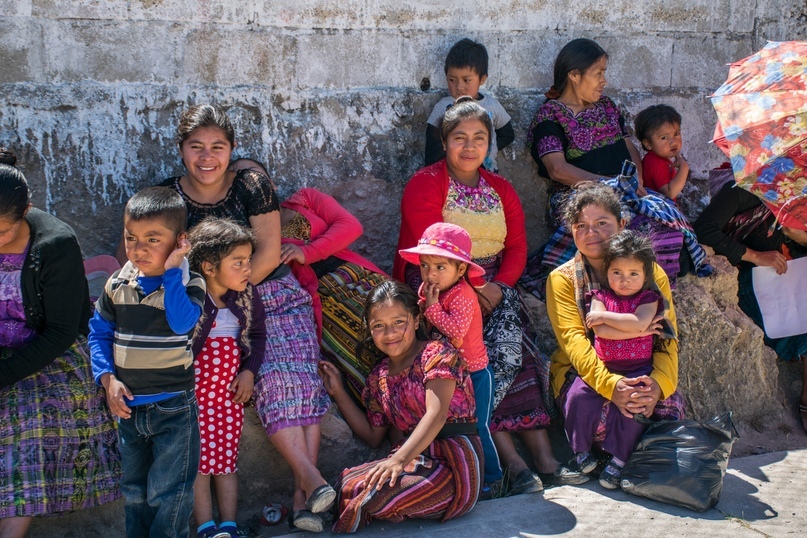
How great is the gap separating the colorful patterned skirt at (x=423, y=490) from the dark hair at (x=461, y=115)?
5.15 ft

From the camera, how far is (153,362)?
3.17m

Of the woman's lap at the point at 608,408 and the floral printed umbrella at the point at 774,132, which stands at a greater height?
the floral printed umbrella at the point at 774,132

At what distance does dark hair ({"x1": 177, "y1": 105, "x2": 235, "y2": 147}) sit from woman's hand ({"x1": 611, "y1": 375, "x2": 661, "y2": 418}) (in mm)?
2059

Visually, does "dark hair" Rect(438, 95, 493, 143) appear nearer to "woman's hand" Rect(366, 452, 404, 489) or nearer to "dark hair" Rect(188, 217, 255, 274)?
"dark hair" Rect(188, 217, 255, 274)

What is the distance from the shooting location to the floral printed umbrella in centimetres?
405

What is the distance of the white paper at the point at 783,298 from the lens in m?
5.02

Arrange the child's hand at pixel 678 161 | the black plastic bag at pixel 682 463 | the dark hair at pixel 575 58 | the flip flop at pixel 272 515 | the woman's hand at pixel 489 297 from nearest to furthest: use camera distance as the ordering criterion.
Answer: the flip flop at pixel 272 515 < the black plastic bag at pixel 682 463 < the woman's hand at pixel 489 297 < the dark hair at pixel 575 58 < the child's hand at pixel 678 161

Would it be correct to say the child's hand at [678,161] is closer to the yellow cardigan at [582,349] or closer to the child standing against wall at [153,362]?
the yellow cardigan at [582,349]

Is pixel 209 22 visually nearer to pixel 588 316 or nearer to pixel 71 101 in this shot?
pixel 71 101

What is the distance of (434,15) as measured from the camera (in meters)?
4.96

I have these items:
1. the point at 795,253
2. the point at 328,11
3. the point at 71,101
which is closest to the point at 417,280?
the point at 328,11

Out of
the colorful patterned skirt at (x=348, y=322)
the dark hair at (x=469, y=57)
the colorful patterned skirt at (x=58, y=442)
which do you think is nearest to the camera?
the colorful patterned skirt at (x=58, y=442)

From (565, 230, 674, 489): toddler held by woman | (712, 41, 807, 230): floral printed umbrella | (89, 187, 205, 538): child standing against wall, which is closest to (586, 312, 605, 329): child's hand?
(565, 230, 674, 489): toddler held by woman

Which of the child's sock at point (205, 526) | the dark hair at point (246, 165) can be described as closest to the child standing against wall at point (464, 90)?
the dark hair at point (246, 165)
